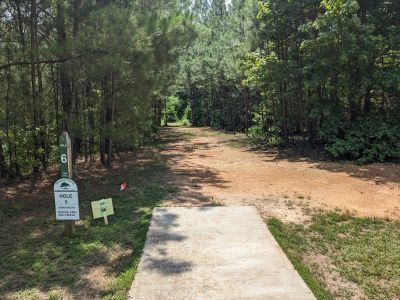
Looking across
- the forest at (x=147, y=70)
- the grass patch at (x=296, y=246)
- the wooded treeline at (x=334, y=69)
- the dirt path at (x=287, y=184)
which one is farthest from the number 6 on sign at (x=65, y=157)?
the wooded treeline at (x=334, y=69)

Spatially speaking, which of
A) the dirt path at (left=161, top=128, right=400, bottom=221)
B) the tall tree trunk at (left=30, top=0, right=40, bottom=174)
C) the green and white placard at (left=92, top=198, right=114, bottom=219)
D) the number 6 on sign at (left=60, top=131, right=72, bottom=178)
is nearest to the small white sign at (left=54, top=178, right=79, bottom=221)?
the number 6 on sign at (left=60, top=131, right=72, bottom=178)

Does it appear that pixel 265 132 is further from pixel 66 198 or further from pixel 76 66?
pixel 66 198

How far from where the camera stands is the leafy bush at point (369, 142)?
10.0m

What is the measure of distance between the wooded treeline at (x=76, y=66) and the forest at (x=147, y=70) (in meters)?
0.02

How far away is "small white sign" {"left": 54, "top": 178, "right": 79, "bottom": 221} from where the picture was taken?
4.60m

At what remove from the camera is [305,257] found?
14.1 ft

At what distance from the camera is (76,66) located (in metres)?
6.38

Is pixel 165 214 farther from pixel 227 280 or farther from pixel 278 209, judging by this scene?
pixel 227 280

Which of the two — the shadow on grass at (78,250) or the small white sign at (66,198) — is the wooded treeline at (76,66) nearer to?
the shadow on grass at (78,250)

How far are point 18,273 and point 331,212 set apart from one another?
436 cm

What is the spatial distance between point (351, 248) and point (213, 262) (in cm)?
173

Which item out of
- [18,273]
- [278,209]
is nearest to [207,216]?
[278,209]

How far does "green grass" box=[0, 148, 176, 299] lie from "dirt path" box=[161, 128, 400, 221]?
1283 millimetres

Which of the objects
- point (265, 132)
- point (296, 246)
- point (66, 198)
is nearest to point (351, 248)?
point (296, 246)
